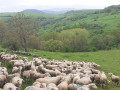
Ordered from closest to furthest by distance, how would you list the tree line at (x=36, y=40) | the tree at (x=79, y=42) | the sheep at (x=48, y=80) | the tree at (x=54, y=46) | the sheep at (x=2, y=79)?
the sheep at (x=2, y=79) → the sheep at (x=48, y=80) → the tree line at (x=36, y=40) → the tree at (x=54, y=46) → the tree at (x=79, y=42)

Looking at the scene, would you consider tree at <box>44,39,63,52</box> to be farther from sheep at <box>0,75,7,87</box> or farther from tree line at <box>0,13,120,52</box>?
sheep at <box>0,75,7,87</box>

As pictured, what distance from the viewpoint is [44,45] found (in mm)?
53344

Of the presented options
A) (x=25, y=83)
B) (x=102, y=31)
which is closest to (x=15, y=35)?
(x=25, y=83)

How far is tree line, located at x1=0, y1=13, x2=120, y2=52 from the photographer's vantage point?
1297 inches

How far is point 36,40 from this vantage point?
54438mm

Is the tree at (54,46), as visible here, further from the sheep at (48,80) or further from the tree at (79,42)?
the sheep at (48,80)

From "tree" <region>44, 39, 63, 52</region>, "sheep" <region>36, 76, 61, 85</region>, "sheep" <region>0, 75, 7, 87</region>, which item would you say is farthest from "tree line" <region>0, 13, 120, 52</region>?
"sheep" <region>36, 76, 61, 85</region>

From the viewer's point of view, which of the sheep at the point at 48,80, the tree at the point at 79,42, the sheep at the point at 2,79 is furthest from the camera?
the tree at the point at 79,42

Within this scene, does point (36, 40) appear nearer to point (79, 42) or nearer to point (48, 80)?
point (79, 42)

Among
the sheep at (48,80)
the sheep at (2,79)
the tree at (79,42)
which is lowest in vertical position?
the tree at (79,42)

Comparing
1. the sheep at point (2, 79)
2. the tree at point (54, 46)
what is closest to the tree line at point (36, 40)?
the tree at point (54, 46)

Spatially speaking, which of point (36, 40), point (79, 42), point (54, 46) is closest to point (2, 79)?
point (54, 46)

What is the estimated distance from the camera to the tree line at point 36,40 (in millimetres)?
32938

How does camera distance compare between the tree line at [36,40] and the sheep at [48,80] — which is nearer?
the sheep at [48,80]
